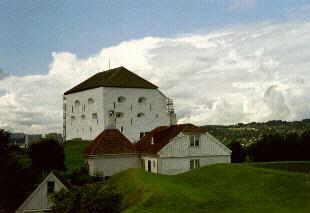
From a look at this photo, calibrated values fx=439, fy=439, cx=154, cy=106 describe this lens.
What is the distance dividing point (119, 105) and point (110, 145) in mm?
34427

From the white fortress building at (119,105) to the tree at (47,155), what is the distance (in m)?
28.6

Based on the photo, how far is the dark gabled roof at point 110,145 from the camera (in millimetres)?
37406

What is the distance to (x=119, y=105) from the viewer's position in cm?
7219

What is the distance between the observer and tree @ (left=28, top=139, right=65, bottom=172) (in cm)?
3916

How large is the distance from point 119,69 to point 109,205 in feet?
179

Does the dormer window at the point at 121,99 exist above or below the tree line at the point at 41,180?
above

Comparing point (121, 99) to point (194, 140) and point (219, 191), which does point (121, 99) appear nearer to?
point (194, 140)

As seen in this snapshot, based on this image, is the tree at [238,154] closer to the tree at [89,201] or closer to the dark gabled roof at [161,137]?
the dark gabled roof at [161,137]

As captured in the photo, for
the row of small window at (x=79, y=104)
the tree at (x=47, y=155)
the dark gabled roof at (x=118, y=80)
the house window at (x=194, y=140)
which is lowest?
the tree at (x=47, y=155)

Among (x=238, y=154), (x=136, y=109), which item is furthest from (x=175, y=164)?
(x=136, y=109)

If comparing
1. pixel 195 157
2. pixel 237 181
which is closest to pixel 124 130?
pixel 195 157

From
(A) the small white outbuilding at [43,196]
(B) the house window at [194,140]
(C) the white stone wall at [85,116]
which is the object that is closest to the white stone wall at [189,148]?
(B) the house window at [194,140]

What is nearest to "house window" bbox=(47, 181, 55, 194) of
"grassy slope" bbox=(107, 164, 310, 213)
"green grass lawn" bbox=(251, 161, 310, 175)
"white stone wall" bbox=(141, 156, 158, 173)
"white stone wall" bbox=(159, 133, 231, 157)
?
"grassy slope" bbox=(107, 164, 310, 213)

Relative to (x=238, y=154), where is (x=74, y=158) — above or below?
below
